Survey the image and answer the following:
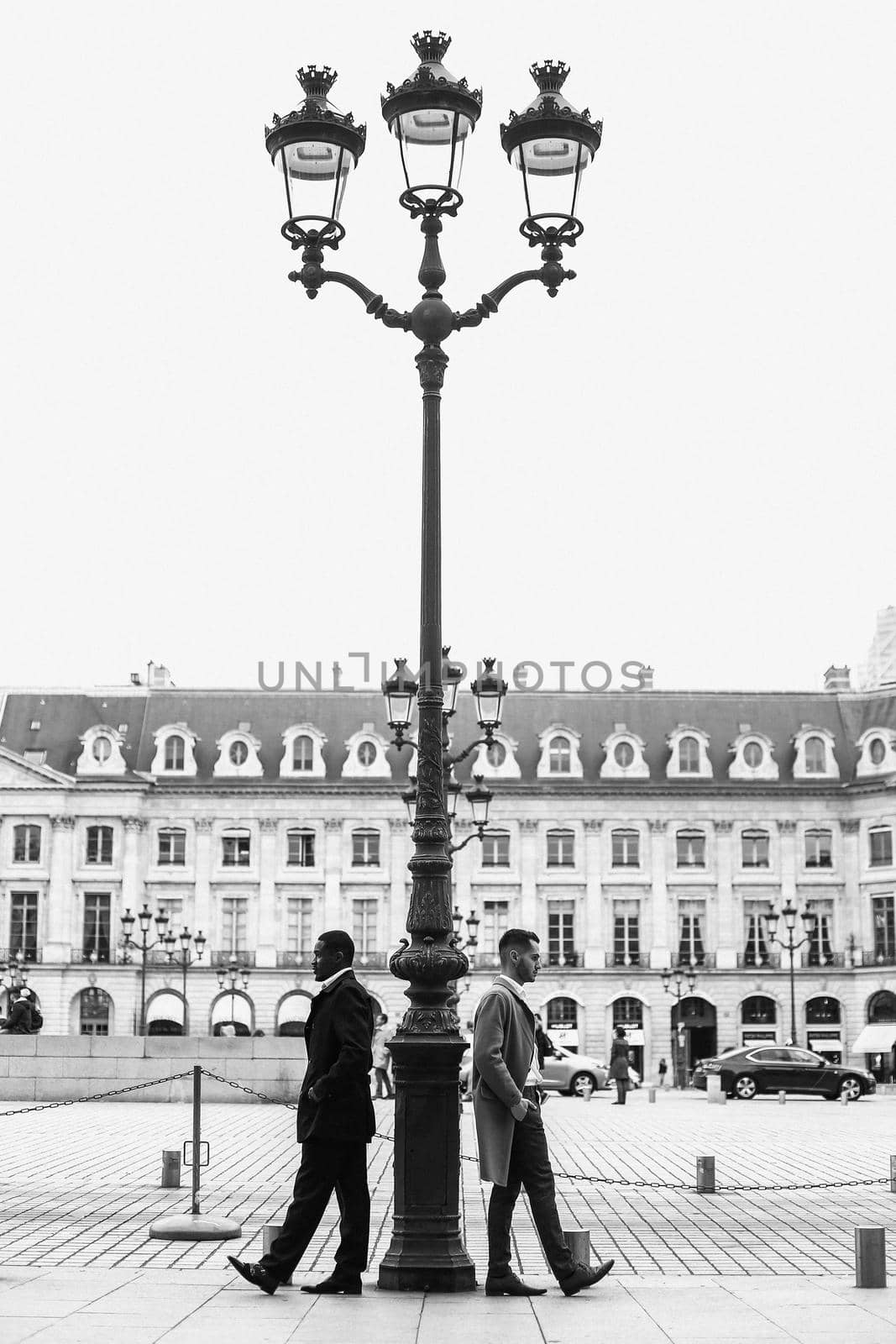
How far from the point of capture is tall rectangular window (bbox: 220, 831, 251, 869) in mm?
73562

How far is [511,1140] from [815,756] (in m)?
66.6

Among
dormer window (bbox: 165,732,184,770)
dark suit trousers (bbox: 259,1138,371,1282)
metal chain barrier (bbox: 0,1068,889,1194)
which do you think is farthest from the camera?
dormer window (bbox: 165,732,184,770)

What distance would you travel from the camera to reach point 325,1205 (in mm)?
9758

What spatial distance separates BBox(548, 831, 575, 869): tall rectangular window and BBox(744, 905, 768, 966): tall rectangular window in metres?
7.72

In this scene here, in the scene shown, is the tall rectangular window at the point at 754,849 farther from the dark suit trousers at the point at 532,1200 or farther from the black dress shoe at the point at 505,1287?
the black dress shoe at the point at 505,1287

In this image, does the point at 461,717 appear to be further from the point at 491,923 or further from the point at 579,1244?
the point at 579,1244

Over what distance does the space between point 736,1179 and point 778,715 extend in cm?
5976

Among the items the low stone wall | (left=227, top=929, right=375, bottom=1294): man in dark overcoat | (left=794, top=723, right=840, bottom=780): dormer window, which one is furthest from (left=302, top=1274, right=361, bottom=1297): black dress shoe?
(left=794, top=723, right=840, bottom=780): dormer window

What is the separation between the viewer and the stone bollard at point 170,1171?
16438 mm

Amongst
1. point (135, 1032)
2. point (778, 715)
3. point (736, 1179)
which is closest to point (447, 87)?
point (736, 1179)

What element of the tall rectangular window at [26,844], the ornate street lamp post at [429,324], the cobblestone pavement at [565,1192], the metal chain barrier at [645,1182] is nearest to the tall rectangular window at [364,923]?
the tall rectangular window at [26,844]

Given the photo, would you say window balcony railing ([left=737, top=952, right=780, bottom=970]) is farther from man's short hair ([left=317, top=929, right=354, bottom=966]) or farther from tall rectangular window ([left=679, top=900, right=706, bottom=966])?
man's short hair ([left=317, top=929, right=354, bottom=966])

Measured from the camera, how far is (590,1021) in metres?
71.3

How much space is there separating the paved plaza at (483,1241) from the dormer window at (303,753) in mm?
47710
